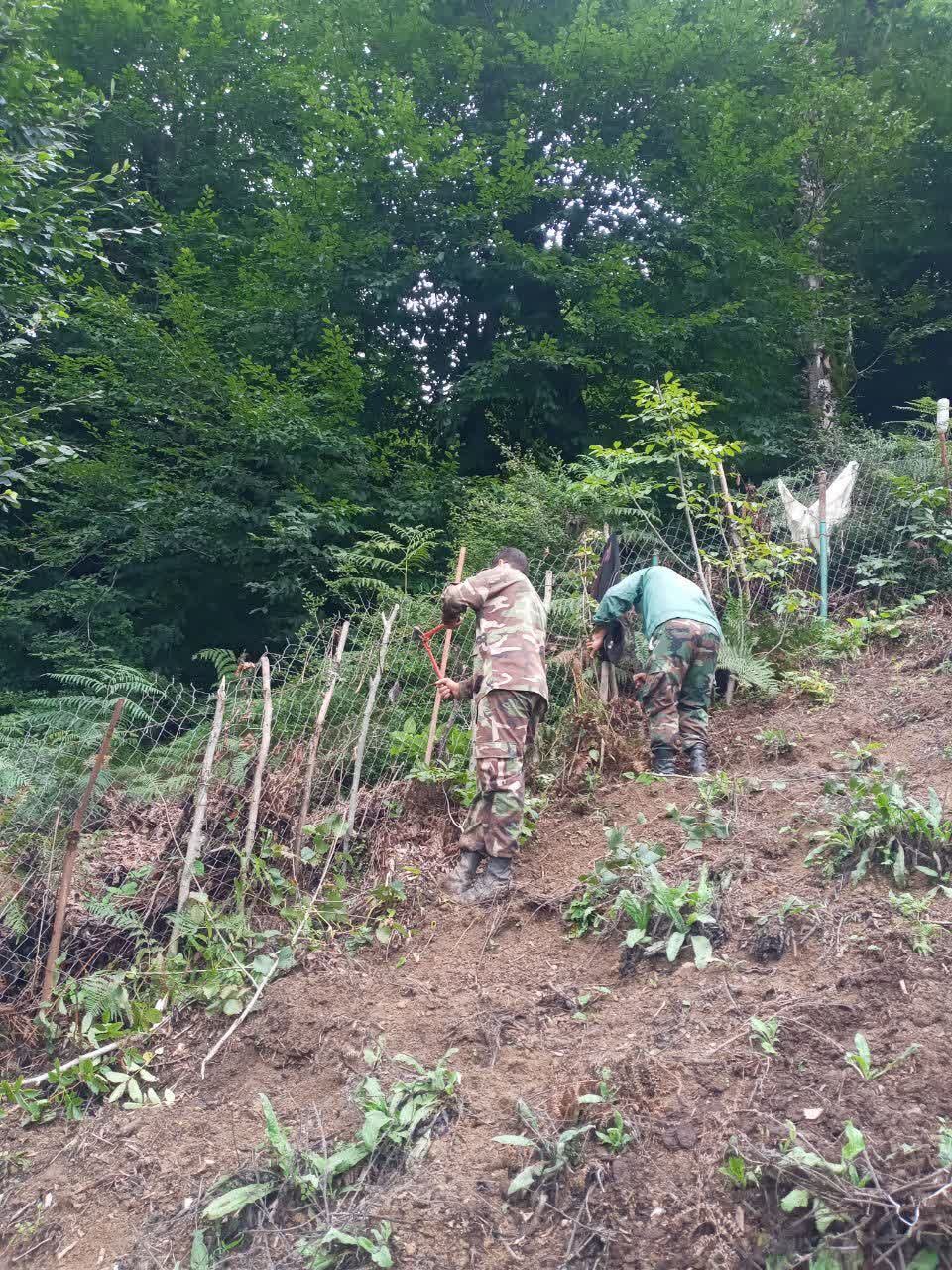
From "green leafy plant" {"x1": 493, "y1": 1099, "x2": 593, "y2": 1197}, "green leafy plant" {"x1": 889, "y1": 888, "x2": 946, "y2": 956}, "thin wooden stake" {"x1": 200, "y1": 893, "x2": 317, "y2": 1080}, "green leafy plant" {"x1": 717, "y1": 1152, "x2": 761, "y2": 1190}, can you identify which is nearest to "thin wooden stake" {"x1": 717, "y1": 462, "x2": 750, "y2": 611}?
"green leafy plant" {"x1": 889, "y1": 888, "x2": 946, "y2": 956}

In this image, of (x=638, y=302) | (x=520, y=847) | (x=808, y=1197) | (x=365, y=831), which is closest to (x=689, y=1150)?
(x=808, y=1197)

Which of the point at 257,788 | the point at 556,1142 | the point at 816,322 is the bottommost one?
the point at 556,1142

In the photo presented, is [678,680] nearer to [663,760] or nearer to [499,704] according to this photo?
[663,760]

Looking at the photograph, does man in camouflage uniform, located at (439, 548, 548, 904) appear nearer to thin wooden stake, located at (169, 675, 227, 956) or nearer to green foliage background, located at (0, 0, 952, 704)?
thin wooden stake, located at (169, 675, 227, 956)

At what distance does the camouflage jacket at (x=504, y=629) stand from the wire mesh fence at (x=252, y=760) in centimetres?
67

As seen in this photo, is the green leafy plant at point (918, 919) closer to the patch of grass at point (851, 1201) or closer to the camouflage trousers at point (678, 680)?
the patch of grass at point (851, 1201)

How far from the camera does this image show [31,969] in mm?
4551

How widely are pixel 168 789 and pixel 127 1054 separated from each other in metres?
1.63

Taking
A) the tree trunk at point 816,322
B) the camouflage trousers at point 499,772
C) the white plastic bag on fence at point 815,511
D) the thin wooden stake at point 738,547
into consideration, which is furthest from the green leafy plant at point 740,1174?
the tree trunk at point 816,322

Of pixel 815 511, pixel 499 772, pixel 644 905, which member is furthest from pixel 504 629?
pixel 815 511

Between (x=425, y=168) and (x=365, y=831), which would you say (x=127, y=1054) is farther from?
(x=425, y=168)

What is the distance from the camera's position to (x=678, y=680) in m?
5.88

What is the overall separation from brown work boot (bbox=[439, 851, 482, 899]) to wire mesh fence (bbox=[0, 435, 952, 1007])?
2.20 feet

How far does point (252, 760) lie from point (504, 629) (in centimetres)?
170
